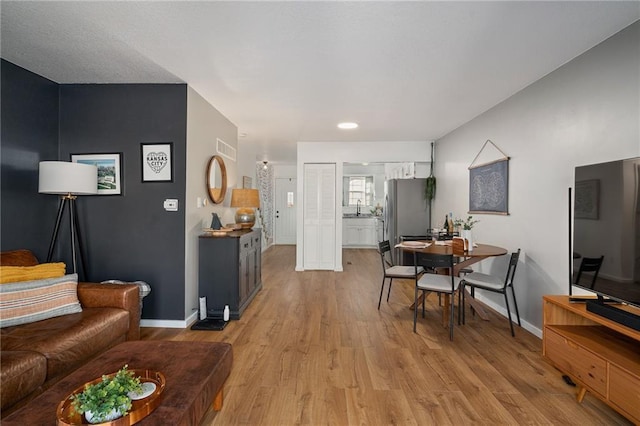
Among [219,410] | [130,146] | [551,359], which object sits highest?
[130,146]

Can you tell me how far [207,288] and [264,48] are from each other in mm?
2432

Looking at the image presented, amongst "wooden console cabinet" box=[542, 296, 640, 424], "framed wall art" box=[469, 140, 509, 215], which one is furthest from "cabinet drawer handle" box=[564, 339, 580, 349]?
"framed wall art" box=[469, 140, 509, 215]

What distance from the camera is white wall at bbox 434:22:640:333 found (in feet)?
7.02

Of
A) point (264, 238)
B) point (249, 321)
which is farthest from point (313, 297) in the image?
point (264, 238)

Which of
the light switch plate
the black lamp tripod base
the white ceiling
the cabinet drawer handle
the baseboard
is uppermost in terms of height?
the white ceiling

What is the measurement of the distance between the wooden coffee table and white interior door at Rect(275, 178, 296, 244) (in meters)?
7.25

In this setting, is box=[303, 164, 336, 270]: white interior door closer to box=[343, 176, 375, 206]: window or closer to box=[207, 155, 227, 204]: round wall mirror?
box=[207, 155, 227, 204]: round wall mirror

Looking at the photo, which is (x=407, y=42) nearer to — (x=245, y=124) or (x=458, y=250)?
(x=458, y=250)

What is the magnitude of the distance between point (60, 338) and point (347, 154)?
4.79m

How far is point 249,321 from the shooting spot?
325 cm

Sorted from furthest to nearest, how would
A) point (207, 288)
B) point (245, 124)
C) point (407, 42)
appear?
point (245, 124) → point (207, 288) → point (407, 42)

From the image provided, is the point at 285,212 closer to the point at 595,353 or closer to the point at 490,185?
the point at 490,185

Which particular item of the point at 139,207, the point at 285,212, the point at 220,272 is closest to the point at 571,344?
the point at 220,272

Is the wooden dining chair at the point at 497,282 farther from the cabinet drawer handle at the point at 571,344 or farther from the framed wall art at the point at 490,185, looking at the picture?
the cabinet drawer handle at the point at 571,344
